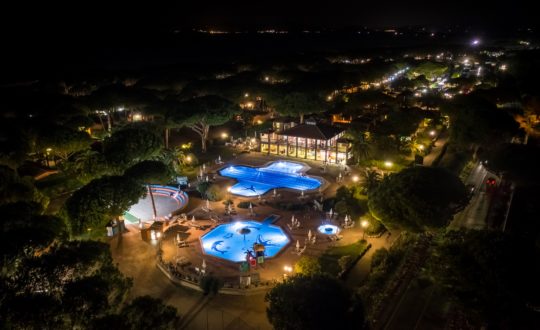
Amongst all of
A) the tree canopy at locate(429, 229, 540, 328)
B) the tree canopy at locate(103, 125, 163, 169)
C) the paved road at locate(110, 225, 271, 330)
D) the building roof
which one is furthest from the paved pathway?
the tree canopy at locate(103, 125, 163, 169)

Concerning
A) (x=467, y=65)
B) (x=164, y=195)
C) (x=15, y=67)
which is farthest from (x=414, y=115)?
(x=15, y=67)

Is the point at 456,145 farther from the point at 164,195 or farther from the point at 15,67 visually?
the point at 15,67

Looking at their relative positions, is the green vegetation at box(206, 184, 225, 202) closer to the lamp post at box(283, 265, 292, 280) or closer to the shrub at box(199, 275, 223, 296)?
the lamp post at box(283, 265, 292, 280)

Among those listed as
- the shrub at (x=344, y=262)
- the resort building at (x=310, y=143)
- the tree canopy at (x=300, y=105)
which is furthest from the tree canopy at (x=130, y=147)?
the tree canopy at (x=300, y=105)

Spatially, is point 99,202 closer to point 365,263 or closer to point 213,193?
point 213,193

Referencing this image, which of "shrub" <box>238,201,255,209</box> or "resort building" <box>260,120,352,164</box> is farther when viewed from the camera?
"resort building" <box>260,120,352,164</box>

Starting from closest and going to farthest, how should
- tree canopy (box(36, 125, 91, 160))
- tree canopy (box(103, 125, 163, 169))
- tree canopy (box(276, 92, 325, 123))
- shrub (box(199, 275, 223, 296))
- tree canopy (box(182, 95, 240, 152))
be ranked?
shrub (box(199, 275, 223, 296)) → tree canopy (box(103, 125, 163, 169)) → tree canopy (box(36, 125, 91, 160)) → tree canopy (box(182, 95, 240, 152)) → tree canopy (box(276, 92, 325, 123))

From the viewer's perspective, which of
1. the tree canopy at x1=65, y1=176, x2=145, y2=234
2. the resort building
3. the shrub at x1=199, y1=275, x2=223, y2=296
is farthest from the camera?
the resort building
